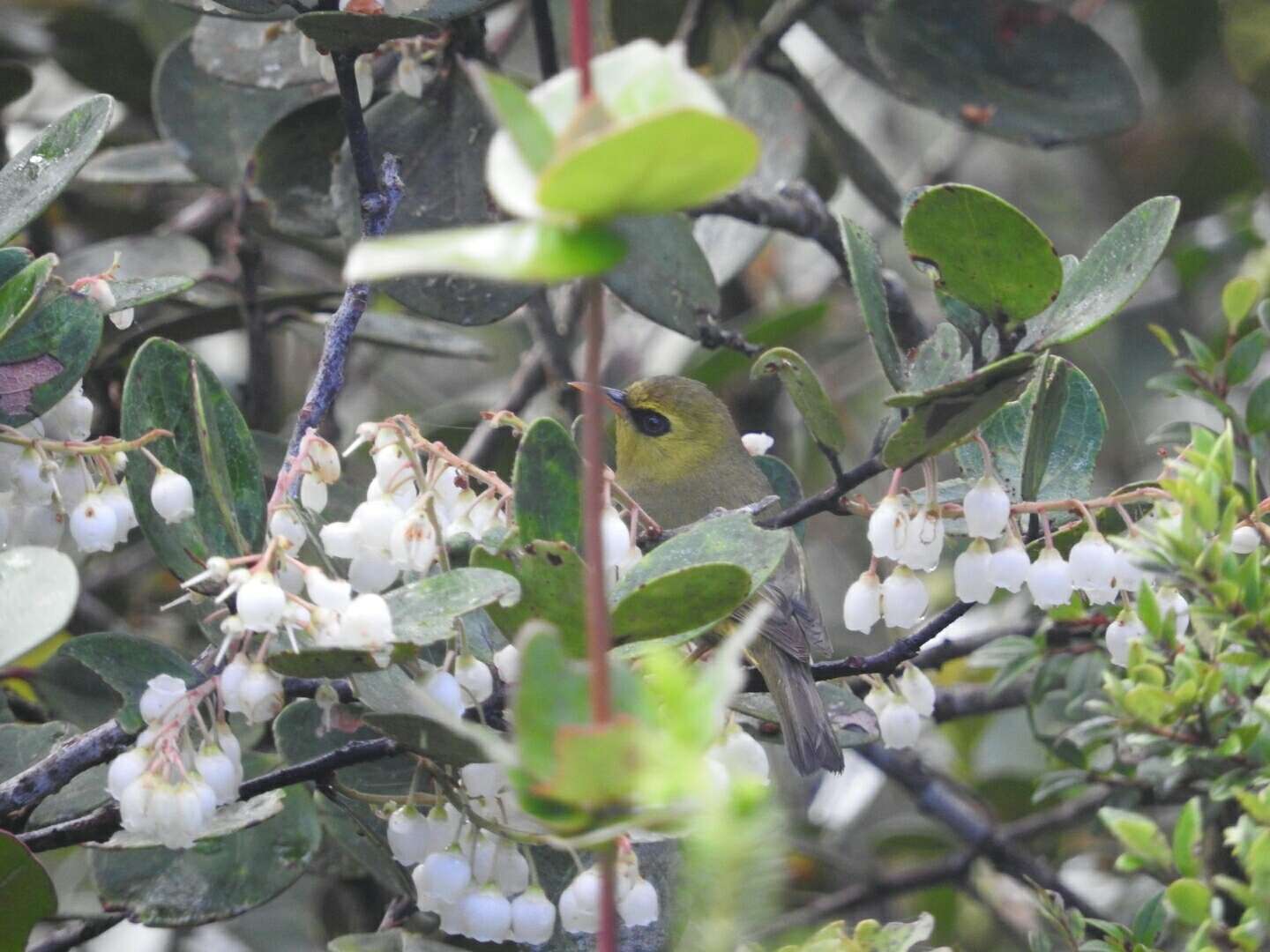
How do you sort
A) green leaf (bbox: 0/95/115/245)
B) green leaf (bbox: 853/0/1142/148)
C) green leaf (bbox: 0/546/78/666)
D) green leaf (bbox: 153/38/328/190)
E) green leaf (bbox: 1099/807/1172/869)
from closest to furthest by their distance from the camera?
green leaf (bbox: 0/546/78/666) → green leaf (bbox: 1099/807/1172/869) → green leaf (bbox: 0/95/115/245) → green leaf (bbox: 153/38/328/190) → green leaf (bbox: 853/0/1142/148)

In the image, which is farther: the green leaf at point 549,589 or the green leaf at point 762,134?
the green leaf at point 762,134

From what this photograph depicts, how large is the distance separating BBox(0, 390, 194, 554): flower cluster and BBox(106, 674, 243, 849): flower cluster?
0.20 m

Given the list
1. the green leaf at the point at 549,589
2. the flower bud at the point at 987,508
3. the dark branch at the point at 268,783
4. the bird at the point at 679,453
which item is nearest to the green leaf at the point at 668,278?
the bird at the point at 679,453

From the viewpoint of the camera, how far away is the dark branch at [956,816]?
2.64 meters

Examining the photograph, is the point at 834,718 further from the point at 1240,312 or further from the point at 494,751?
the point at 494,751

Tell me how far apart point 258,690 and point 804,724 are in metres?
0.93

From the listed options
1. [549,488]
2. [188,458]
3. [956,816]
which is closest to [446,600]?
[549,488]

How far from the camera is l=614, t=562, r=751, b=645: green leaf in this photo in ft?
4.00

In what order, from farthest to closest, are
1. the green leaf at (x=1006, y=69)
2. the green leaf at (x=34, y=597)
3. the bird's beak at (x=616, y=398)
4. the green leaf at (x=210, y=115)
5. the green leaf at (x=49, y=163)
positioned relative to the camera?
1. the bird's beak at (x=616, y=398)
2. the green leaf at (x=1006, y=69)
3. the green leaf at (x=210, y=115)
4. the green leaf at (x=49, y=163)
5. the green leaf at (x=34, y=597)

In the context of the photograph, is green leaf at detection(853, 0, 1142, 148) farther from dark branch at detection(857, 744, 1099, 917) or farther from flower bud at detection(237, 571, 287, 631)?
flower bud at detection(237, 571, 287, 631)

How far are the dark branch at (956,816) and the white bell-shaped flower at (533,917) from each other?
1.22 m

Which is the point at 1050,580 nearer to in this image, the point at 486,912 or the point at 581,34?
the point at 486,912

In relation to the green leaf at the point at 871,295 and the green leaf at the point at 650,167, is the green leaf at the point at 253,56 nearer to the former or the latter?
the green leaf at the point at 871,295

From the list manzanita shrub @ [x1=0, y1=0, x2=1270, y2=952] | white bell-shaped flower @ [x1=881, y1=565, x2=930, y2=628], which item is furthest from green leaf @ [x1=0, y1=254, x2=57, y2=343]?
white bell-shaped flower @ [x1=881, y1=565, x2=930, y2=628]
